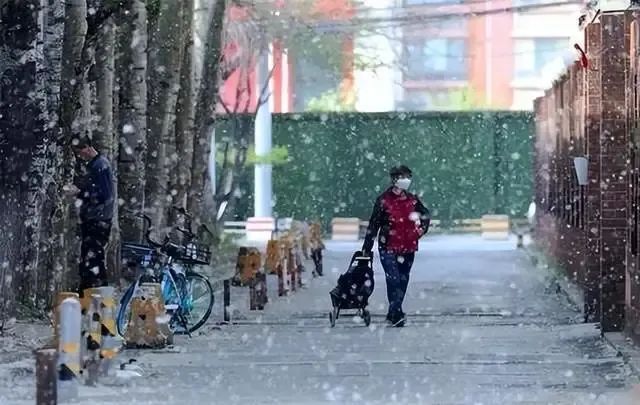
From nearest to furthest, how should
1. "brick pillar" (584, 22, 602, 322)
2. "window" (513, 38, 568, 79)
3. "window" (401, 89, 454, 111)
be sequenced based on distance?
"brick pillar" (584, 22, 602, 322)
"window" (513, 38, 568, 79)
"window" (401, 89, 454, 111)

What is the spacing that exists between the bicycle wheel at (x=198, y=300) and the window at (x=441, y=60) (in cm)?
5895

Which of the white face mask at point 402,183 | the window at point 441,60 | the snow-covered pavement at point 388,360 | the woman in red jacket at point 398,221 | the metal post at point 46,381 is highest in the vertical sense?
the window at point 441,60

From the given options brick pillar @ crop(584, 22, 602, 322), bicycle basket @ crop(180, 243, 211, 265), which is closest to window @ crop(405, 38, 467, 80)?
brick pillar @ crop(584, 22, 602, 322)

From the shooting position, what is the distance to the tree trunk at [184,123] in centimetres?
2611

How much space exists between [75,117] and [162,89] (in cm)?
642

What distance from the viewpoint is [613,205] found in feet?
51.5

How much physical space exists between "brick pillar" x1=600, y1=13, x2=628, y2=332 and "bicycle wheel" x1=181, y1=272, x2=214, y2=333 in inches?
165

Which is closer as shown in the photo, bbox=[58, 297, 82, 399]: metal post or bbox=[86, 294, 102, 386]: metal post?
bbox=[58, 297, 82, 399]: metal post

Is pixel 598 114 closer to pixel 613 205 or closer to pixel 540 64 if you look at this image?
pixel 613 205

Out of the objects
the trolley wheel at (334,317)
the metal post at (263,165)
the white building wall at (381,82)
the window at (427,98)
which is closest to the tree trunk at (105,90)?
the trolley wheel at (334,317)

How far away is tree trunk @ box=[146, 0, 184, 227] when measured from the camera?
2353 centimetres

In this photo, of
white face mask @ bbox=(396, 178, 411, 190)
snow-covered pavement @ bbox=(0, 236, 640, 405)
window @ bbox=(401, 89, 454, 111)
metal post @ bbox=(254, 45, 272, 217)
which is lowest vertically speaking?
snow-covered pavement @ bbox=(0, 236, 640, 405)

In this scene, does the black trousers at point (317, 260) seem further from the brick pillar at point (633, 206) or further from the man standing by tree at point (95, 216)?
the brick pillar at point (633, 206)

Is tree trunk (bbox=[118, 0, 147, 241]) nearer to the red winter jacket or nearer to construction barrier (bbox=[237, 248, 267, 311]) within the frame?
construction barrier (bbox=[237, 248, 267, 311])
